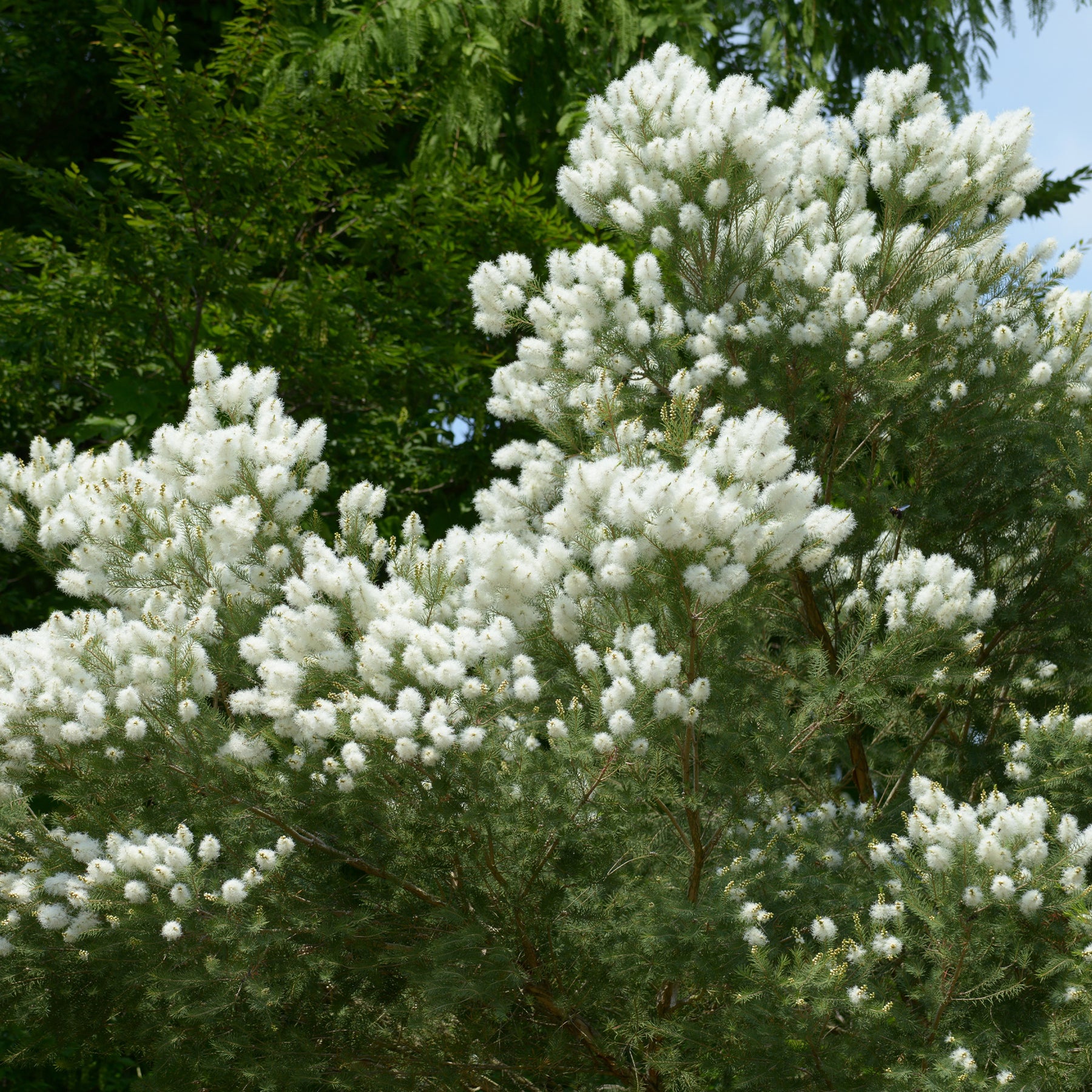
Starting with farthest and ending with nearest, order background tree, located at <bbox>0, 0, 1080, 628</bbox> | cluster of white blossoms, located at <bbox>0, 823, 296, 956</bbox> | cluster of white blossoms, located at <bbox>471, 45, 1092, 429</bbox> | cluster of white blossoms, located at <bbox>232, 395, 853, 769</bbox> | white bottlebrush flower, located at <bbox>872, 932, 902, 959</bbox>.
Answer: background tree, located at <bbox>0, 0, 1080, 628</bbox>
cluster of white blossoms, located at <bbox>471, 45, 1092, 429</bbox>
white bottlebrush flower, located at <bbox>872, 932, 902, 959</bbox>
cluster of white blossoms, located at <bbox>0, 823, 296, 956</bbox>
cluster of white blossoms, located at <bbox>232, 395, 853, 769</bbox>

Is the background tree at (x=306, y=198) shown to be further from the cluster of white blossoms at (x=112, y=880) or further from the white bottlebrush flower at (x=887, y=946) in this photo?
the white bottlebrush flower at (x=887, y=946)

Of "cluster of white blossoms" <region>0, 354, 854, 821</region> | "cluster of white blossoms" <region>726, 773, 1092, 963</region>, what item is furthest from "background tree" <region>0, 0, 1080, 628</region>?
"cluster of white blossoms" <region>726, 773, 1092, 963</region>

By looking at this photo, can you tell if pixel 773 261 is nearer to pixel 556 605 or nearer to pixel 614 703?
pixel 556 605

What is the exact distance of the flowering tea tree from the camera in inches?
122

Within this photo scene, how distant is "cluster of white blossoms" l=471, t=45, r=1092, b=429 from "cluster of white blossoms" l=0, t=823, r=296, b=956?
214 centimetres

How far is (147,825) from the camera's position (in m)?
3.51

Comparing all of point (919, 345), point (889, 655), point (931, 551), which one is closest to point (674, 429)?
point (889, 655)

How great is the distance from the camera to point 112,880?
9.96ft

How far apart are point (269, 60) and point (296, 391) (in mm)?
2151

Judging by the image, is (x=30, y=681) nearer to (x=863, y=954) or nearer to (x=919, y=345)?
(x=863, y=954)

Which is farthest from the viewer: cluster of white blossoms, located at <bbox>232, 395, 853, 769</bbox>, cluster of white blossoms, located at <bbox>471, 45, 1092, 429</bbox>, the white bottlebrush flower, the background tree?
the background tree

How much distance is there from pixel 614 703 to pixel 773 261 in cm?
252

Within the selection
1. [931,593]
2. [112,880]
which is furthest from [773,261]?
[112,880]

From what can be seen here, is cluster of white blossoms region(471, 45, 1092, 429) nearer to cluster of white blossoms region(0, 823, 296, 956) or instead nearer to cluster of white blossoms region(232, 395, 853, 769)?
cluster of white blossoms region(232, 395, 853, 769)
